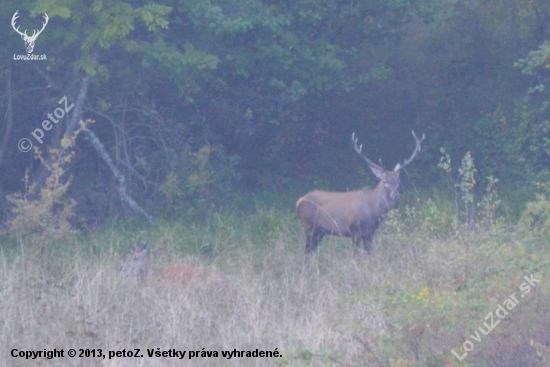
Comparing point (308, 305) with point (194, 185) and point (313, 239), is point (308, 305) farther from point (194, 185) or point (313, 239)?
point (194, 185)

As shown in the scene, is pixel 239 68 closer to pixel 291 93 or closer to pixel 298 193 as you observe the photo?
pixel 291 93

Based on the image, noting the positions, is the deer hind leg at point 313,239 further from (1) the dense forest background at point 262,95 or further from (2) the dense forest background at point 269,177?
(1) the dense forest background at point 262,95

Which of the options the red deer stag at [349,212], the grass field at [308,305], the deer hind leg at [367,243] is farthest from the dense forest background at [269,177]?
the deer hind leg at [367,243]

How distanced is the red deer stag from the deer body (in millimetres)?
2506

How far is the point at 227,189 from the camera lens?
14961mm

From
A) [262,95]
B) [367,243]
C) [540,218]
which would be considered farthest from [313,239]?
[262,95]

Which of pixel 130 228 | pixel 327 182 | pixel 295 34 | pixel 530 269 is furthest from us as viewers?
pixel 327 182

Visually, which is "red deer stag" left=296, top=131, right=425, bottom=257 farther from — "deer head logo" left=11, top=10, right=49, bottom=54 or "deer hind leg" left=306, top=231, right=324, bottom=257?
"deer head logo" left=11, top=10, right=49, bottom=54

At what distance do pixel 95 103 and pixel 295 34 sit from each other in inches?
137

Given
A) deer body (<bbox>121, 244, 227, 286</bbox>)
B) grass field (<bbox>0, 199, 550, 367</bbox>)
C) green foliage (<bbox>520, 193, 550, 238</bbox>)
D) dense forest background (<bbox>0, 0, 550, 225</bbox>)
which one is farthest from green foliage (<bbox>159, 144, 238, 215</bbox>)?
green foliage (<bbox>520, 193, 550, 238</bbox>)

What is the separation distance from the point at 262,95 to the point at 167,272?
7.57 metres

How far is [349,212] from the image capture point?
11.1 m

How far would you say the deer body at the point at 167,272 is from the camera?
8.45m

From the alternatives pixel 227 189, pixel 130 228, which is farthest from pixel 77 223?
pixel 227 189
